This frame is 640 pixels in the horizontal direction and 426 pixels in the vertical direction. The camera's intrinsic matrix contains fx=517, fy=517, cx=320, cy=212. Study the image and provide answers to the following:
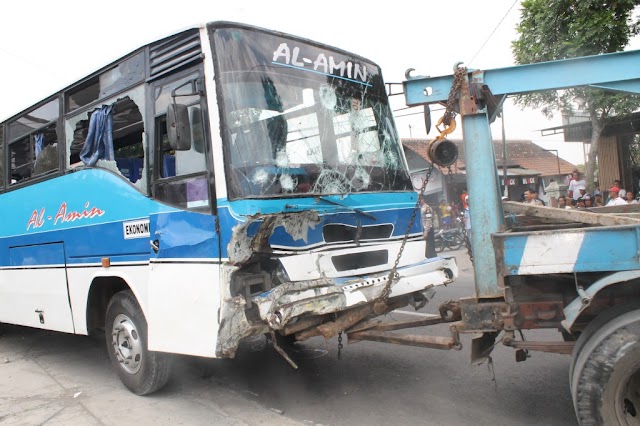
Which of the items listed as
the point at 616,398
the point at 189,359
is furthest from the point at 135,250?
the point at 616,398

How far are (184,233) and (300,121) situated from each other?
131 cm

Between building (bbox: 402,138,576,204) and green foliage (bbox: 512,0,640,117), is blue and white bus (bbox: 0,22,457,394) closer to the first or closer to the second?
green foliage (bbox: 512,0,640,117)

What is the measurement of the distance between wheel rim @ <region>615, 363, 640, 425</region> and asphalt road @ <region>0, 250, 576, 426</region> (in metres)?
0.85

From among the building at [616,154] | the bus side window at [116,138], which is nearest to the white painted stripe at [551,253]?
the bus side window at [116,138]

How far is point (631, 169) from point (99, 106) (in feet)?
58.2

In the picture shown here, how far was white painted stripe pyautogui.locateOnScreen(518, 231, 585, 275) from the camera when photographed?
2916mm

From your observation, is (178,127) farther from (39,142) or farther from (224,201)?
(39,142)

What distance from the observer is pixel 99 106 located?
5.09 m

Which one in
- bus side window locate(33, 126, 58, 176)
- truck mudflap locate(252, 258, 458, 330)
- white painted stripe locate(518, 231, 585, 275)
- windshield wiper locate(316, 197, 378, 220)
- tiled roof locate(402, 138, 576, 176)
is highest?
tiled roof locate(402, 138, 576, 176)

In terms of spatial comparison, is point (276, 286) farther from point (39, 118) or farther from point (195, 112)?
point (39, 118)

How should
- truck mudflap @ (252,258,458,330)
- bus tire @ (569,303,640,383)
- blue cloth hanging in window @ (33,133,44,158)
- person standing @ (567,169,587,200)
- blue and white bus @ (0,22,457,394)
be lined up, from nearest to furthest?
1. bus tire @ (569,303,640,383)
2. truck mudflap @ (252,258,458,330)
3. blue and white bus @ (0,22,457,394)
4. blue cloth hanging in window @ (33,133,44,158)
5. person standing @ (567,169,587,200)

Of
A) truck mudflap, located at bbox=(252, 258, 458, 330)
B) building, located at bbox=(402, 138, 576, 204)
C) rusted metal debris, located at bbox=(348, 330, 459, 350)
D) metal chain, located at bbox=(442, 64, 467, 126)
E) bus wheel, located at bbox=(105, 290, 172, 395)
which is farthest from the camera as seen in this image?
building, located at bbox=(402, 138, 576, 204)

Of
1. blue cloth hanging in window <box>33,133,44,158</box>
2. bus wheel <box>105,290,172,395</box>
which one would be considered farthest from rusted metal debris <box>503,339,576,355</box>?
blue cloth hanging in window <box>33,133,44,158</box>

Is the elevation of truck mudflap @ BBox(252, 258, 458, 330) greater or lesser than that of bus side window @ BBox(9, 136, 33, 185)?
lesser
